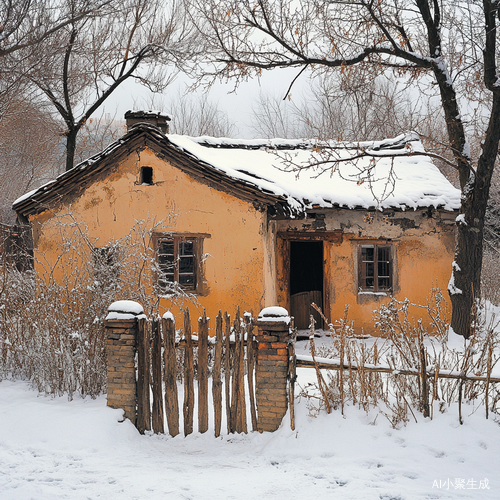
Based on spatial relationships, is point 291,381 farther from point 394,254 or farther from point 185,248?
point 394,254

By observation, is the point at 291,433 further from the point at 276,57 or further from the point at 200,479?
the point at 276,57

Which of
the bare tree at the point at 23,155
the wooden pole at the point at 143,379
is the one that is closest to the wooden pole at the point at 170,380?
the wooden pole at the point at 143,379

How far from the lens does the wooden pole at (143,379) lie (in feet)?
16.7

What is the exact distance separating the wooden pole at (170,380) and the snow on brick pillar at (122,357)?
0.35 meters

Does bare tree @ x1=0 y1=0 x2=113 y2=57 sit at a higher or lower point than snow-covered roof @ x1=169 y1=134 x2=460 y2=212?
higher

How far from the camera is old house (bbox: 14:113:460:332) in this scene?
9383 mm

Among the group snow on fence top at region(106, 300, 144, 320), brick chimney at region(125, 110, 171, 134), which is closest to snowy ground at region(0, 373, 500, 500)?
snow on fence top at region(106, 300, 144, 320)

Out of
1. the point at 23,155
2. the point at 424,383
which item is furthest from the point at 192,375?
the point at 23,155

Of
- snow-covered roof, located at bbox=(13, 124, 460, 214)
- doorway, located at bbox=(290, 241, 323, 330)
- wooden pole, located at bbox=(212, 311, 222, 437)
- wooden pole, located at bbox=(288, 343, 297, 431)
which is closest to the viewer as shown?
wooden pole, located at bbox=(288, 343, 297, 431)

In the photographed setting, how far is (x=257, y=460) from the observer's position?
454 cm

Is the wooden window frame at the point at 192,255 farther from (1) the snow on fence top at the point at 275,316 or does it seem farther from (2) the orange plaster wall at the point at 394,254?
(1) the snow on fence top at the point at 275,316

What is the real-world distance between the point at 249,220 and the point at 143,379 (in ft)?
15.9

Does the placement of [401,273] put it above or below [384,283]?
above

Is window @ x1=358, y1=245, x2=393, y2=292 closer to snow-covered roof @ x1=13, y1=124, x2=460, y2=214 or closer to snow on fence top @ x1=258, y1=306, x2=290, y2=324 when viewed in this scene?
snow-covered roof @ x1=13, y1=124, x2=460, y2=214
